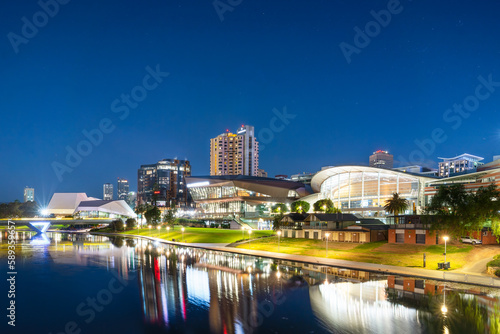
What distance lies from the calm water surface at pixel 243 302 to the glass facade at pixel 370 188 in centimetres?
7133

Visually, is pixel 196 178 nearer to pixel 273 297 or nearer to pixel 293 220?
pixel 293 220

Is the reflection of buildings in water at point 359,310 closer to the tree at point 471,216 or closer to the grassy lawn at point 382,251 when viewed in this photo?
the grassy lawn at point 382,251

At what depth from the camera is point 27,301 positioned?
28156 mm

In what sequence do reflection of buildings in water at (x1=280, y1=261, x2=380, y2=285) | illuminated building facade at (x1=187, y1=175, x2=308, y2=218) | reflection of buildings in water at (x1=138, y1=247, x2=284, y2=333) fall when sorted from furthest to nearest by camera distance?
illuminated building facade at (x1=187, y1=175, x2=308, y2=218) < reflection of buildings in water at (x1=280, y1=261, x2=380, y2=285) < reflection of buildings in water at (x1=138, y1=247, x2=284, y2=333)

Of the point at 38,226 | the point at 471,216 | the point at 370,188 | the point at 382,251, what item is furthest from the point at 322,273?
the point at 38,226

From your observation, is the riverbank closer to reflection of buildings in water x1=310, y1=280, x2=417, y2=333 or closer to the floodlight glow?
reflection of buildings in water x1=310, y1=280, x2=417, y2=333

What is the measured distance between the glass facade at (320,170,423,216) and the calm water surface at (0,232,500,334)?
71328 mm

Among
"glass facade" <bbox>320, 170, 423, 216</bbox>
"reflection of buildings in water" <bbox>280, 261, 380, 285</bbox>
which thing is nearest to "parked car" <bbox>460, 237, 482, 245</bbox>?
"reflection of buildings in water" <bbox>280, 261, 380, 285</bbox>

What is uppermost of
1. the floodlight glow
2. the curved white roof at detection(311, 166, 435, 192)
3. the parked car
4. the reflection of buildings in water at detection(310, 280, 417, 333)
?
the curved white roof at detection(311, 166, 435, 192)

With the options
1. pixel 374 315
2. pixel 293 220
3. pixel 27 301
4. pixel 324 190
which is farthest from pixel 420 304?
pixel 324 190

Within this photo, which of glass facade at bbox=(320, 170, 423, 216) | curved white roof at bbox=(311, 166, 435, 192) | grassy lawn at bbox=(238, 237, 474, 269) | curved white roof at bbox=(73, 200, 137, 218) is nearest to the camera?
grassy lawn at bbox=(238, 237, 474, 269)

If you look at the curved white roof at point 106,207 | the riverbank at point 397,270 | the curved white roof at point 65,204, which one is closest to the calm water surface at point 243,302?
the riverbank at point 397,270

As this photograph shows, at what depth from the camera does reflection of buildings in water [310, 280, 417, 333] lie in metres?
20.5

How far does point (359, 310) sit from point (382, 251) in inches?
1063
